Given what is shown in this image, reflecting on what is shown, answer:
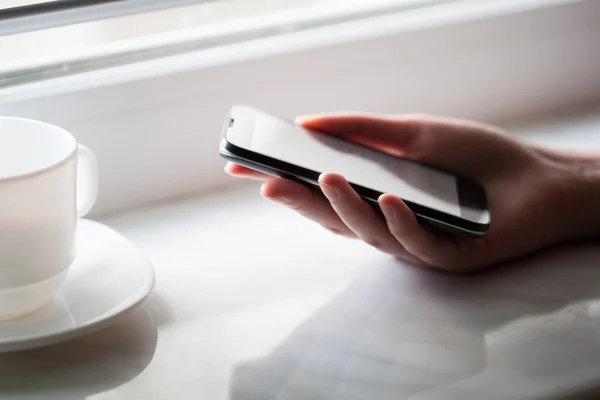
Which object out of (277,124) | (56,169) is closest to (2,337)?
(56,169)

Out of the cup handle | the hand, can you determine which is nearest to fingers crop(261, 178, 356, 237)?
the hand

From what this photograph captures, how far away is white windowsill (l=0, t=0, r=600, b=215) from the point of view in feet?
1.95

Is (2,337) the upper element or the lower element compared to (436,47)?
lower

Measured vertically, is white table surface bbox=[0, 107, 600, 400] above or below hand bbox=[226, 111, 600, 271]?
below

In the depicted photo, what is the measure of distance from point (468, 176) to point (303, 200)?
147 millimetres

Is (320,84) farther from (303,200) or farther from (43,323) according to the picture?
(43,323)

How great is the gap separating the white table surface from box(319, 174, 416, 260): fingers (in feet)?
0.08

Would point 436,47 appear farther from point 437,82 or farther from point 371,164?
point 371,164

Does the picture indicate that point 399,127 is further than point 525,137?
No

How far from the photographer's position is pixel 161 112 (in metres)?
0.62

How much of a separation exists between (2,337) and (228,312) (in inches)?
5.2

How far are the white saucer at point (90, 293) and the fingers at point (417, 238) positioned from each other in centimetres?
15

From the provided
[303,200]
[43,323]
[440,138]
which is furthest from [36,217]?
[440,138]

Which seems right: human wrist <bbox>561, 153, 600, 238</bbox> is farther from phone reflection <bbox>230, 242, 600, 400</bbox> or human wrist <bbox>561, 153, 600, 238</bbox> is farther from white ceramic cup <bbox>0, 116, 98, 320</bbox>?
white ceramic cup <bbox>0, 116, 98, 320</bbox>
